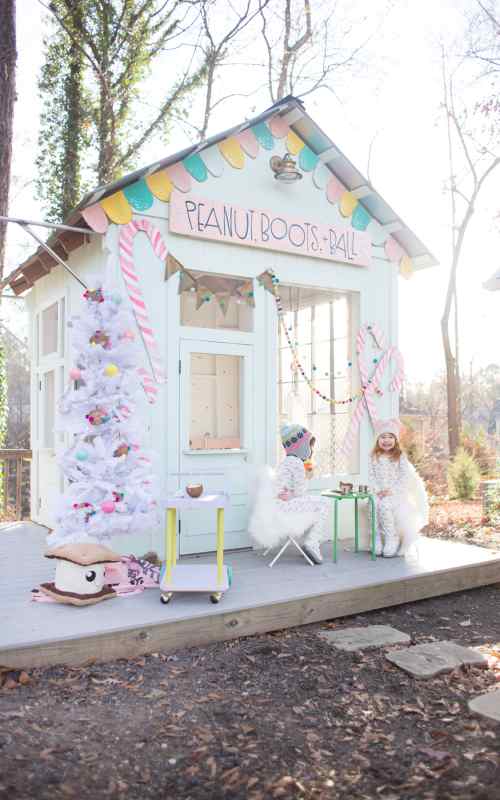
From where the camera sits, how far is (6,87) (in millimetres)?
8750

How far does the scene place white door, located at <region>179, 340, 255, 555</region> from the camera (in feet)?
20.1

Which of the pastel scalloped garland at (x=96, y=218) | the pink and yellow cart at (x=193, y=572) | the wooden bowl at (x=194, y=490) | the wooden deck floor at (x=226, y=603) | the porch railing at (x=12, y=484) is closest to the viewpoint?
the wooden deck floor at (x=226, y=603)

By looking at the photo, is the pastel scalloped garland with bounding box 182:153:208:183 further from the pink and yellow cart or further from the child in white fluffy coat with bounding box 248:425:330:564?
the pink and yellow cart

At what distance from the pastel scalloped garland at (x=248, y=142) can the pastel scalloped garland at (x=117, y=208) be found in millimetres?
1474

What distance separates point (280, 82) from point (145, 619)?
14377mm

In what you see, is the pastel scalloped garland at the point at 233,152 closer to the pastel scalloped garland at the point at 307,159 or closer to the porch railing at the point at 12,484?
the pastel scalloped garland at the point at 307,159

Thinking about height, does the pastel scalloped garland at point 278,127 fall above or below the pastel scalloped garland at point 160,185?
above

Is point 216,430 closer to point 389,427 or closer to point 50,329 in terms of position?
point 389,427

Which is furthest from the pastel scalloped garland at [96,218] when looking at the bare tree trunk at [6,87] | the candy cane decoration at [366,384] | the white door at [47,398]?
the bare tree trunk at [6,87]

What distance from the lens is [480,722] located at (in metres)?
3.51

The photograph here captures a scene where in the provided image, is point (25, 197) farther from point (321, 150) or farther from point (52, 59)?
point (321, 150)

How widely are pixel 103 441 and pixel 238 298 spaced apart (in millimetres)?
2254

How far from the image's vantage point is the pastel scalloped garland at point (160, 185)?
5.93m

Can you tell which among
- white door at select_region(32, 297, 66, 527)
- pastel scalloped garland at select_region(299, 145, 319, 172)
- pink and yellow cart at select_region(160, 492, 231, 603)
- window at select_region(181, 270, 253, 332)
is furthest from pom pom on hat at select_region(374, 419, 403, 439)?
white door at select_region(32, 297, 66, 527)
